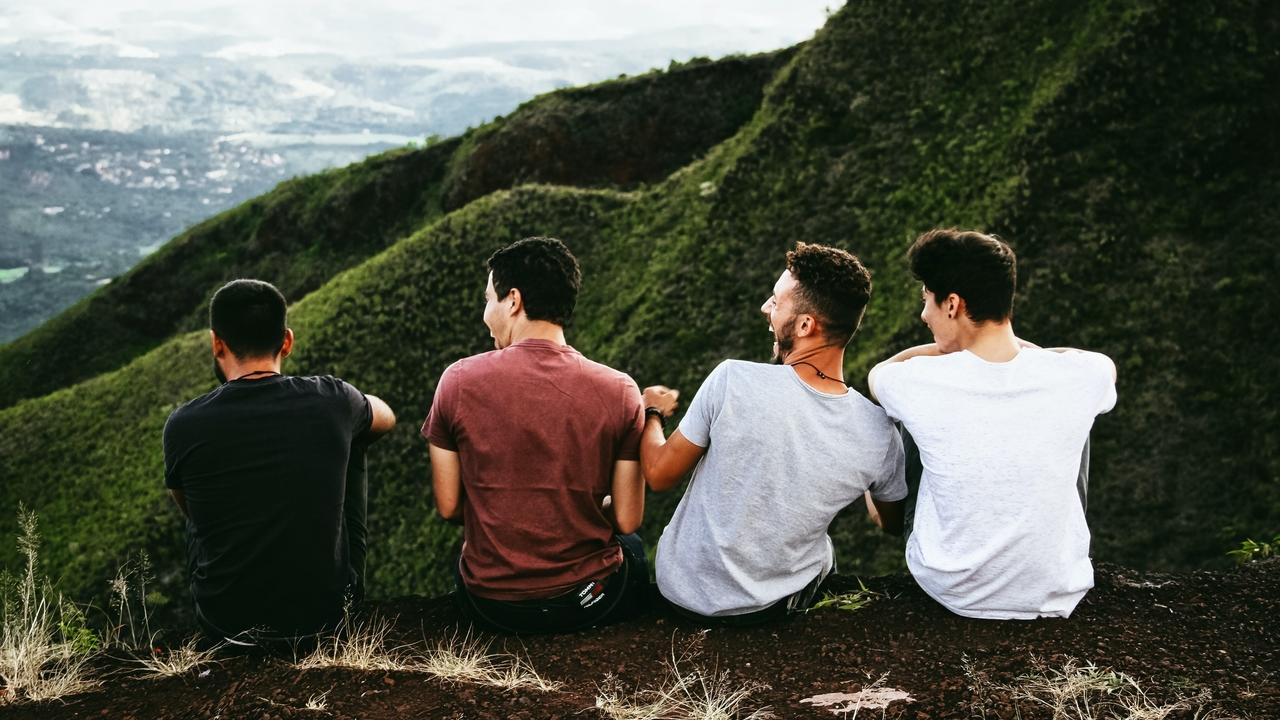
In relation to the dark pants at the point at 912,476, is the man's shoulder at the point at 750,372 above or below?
above

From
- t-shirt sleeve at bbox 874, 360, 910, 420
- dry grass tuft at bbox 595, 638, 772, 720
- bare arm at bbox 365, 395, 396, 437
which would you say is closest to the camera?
dry grass tuft at bbox 595, 638, 772, 720

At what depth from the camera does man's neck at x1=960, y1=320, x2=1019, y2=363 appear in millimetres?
4625

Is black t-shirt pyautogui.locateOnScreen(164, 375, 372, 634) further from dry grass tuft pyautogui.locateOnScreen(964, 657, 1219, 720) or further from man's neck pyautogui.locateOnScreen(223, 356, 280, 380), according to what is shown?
dry grass tuft pyautogui.locateOnScreen(964, 657, 1219, 720)

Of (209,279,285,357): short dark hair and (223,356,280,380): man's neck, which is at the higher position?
(209,279,285,357): short dark hair

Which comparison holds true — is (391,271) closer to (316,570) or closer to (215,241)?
(316,570)

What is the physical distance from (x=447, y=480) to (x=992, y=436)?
9.35 feet

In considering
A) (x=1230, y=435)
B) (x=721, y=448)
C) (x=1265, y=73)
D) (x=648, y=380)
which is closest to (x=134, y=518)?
(x=648, y=380)

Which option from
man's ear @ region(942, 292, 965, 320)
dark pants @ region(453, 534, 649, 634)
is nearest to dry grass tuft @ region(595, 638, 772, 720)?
dark pants @ region(453, 534, 649, 634)

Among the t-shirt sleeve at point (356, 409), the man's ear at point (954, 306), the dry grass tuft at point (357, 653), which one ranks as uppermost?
the man's ear at point (954, 306)

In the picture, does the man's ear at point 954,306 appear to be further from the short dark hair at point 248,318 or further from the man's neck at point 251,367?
the man's neck at point 251,367

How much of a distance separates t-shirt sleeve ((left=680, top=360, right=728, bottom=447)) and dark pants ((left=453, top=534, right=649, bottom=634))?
111 cm

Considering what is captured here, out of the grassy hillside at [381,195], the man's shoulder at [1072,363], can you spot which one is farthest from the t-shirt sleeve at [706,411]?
the grassy hillside at [381,195]

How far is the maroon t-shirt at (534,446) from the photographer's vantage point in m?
4.82

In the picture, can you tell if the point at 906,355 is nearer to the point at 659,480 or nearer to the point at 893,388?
the point at 893,388
